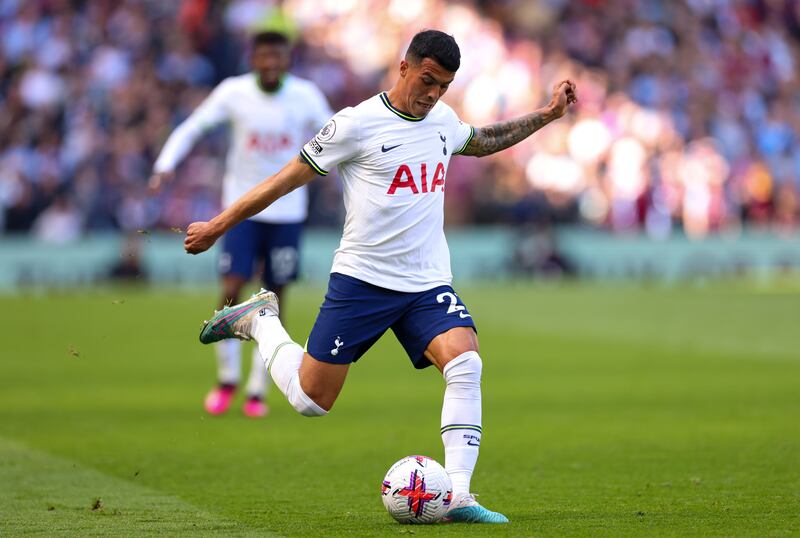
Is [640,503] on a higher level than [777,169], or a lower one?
lower

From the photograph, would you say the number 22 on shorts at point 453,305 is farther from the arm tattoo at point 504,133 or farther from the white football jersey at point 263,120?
the white football jersey at point 263,120

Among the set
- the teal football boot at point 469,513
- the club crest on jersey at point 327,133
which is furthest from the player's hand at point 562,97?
the teal football boot at point 469,513

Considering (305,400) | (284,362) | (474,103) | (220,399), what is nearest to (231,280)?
(220,399)

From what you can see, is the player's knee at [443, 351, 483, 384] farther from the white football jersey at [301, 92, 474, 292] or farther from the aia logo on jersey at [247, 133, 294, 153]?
the aia logo on jersey at [247, 133, 294, 153]

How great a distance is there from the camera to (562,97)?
24.3 ft

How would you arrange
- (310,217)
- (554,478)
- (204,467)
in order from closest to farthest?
1. (554,478)
2. (204,467)
3. (310,217)

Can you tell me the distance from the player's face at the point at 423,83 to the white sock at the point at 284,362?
1.42 meters

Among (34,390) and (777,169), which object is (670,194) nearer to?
(777,169)

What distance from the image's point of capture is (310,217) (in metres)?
27.8

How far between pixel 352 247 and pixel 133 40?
871 inches

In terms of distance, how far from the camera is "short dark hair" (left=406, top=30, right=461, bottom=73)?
6676mm

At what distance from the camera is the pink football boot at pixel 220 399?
1175cm

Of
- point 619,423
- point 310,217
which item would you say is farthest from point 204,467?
point 310,217

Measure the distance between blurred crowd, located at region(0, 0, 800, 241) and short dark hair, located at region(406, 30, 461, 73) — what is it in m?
19.6
